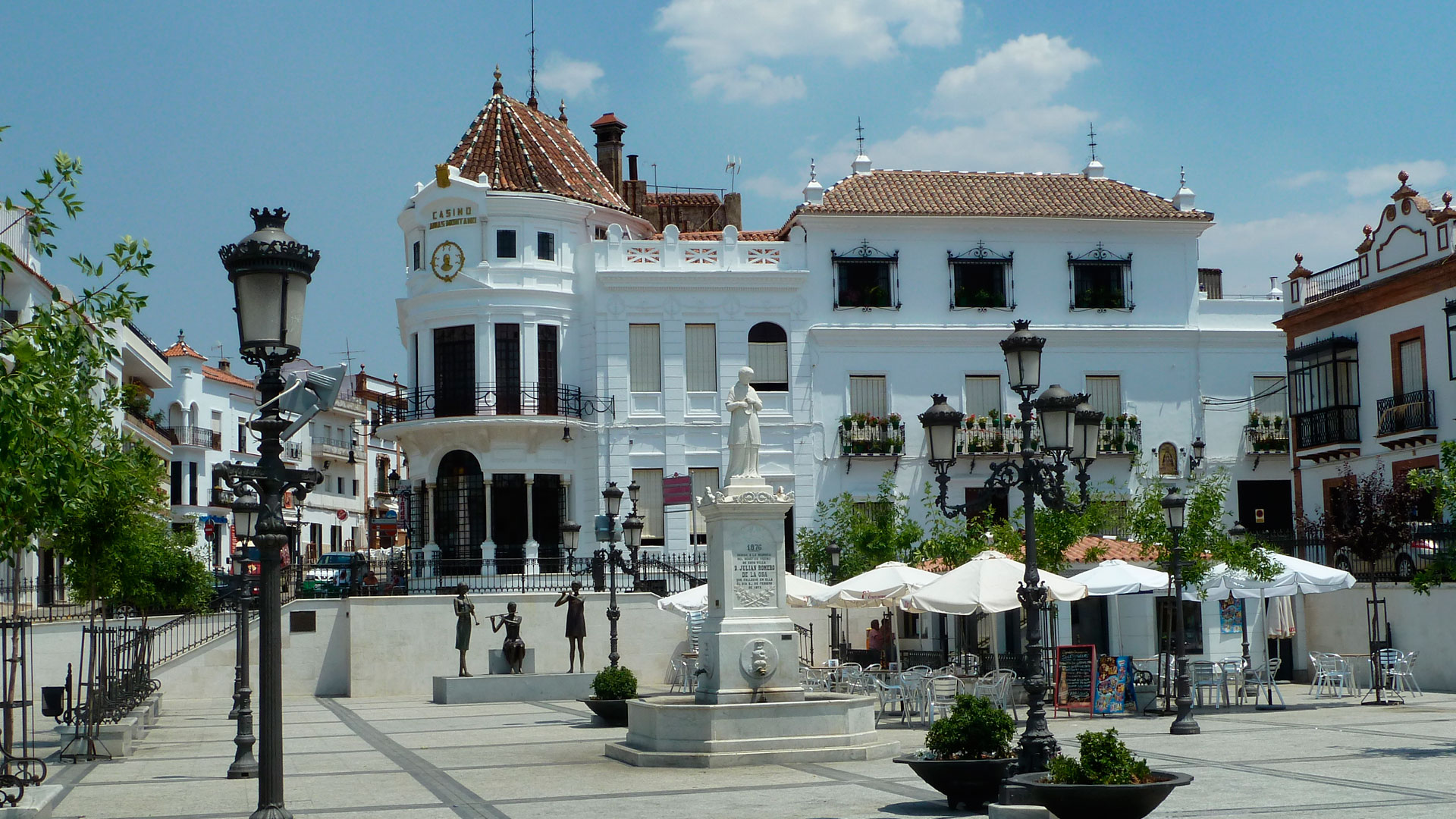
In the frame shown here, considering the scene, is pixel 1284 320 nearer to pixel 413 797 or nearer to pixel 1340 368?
pixel 1340 368

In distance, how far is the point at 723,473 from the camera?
3769 cm

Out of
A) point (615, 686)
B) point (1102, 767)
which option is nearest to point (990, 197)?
point (615, 686)

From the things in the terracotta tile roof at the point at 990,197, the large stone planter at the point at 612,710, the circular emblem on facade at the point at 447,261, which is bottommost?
the large stone planter at the point at 612,710

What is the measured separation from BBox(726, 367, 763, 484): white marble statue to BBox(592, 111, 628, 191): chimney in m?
26.5

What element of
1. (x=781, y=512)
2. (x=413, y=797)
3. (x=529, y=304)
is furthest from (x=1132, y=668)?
(x=529, y=304)

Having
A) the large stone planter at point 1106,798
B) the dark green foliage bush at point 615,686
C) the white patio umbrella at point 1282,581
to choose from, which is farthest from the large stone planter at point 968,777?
the white patio umbrella at point 1282,581

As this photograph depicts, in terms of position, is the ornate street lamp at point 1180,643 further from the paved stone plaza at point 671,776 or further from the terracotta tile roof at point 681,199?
the terracotta tile roof at point 681,199

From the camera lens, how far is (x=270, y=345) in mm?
9586

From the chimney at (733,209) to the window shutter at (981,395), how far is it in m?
9.26

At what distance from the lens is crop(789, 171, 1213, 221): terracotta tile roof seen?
39.1 meters

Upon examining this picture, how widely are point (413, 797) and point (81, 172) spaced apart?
6.35 metres

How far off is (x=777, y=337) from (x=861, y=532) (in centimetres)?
681

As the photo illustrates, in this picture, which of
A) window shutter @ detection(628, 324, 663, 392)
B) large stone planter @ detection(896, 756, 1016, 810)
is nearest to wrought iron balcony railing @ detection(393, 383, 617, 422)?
window shutter @ detection(628, 324, 663, 392)

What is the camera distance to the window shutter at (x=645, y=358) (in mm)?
38406
